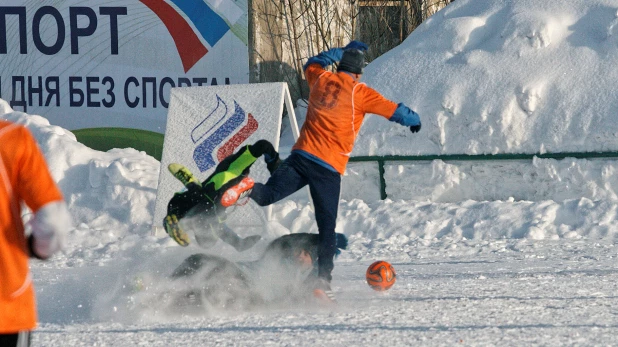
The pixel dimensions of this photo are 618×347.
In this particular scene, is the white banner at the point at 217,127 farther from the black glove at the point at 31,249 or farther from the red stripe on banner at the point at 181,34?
the black glove at the point at 31,249

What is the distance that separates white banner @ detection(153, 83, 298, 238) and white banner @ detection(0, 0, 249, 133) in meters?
2.30

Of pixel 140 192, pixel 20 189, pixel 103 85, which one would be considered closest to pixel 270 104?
pixel 140 192

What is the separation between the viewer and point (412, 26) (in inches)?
600

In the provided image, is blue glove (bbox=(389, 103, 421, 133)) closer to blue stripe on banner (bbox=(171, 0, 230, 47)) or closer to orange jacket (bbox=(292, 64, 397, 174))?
orange jacket (bbox=(292, 64, 397, 174))

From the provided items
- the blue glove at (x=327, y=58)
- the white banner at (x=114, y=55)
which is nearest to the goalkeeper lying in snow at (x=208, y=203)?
the blue glove at (x=327, y=58)

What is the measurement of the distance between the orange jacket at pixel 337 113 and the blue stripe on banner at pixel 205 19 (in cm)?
612

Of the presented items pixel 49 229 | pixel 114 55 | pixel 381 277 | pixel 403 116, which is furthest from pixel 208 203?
pixel 114 55

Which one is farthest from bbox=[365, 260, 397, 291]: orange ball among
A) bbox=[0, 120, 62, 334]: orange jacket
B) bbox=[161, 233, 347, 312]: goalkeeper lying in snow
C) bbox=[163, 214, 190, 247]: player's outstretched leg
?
bbox=[0, 120, 62, 334]: orange jacket

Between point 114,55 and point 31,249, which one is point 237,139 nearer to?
point 114,55

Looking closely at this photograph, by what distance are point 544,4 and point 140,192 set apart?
586cm

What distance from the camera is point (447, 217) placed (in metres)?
9.66

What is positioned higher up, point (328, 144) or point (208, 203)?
point (328, 144)

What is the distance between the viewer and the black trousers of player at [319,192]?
6168 millimetres

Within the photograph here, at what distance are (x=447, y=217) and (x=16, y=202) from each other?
23.3 ft
